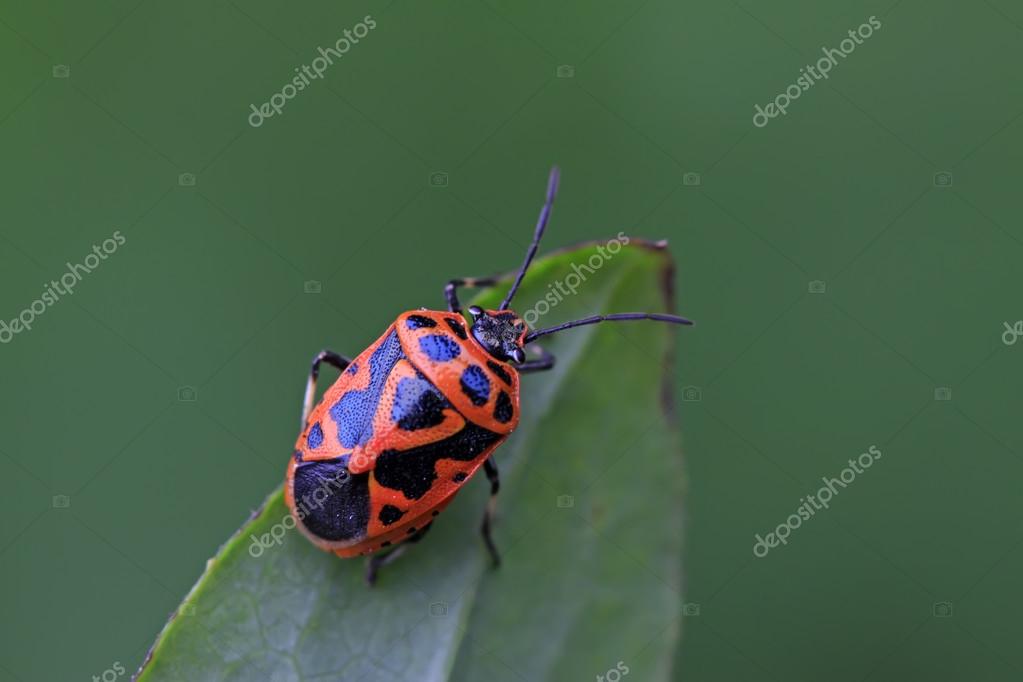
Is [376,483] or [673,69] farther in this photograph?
[673,69]

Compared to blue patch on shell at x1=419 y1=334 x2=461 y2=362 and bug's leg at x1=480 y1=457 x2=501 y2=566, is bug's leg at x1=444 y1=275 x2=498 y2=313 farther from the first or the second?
bug's leg at x1=480 y1=457 x2=501 y2=566

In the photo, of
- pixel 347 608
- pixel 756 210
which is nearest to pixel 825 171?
pixel 756 210

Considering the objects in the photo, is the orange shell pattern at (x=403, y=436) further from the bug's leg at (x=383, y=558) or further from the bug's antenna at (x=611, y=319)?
the bug's antenna at (x=611, y=319)

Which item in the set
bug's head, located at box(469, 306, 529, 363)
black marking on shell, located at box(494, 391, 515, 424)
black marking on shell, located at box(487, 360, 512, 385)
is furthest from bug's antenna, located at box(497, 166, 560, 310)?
black marking on shell, located at box(494, 391, 515, 424)

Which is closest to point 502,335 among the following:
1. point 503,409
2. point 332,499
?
point 503,409

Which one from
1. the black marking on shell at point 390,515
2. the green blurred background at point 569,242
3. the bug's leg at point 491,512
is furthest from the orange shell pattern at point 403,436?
the green blurred background at point 569,242

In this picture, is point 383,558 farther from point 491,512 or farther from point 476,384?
point 476,384

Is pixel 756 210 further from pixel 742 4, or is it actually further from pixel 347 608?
pixel 347 608

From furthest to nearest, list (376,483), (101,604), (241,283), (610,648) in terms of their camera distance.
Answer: (241,283)
(101,604)
(376,483)
(610,648)
